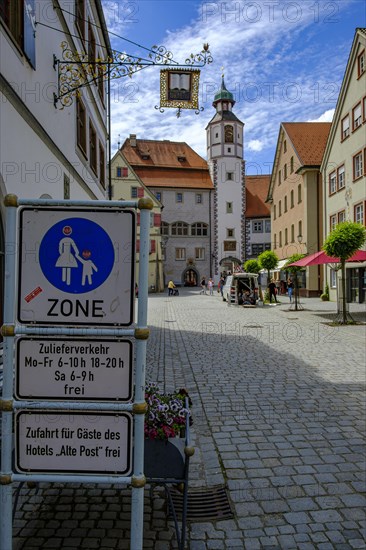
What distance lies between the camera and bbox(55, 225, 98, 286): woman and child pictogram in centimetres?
244

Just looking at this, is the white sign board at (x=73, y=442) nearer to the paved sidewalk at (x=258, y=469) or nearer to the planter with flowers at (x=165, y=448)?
the planter with flowers at (x=165, y=448)

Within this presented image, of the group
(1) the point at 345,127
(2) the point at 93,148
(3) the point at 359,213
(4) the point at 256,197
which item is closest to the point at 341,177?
(1) the point at 345,127

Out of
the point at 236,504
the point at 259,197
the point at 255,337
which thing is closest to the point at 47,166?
the point at 236,504

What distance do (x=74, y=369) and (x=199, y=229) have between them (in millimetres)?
59744

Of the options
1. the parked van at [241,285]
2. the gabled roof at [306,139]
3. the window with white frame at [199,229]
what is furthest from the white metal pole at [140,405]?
the window with white frame at [199,229]

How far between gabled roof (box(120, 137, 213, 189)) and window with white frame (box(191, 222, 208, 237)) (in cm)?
477

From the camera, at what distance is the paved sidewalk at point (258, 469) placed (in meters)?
3.28

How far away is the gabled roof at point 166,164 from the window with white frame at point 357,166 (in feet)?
119

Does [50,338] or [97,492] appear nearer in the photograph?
[50,338]

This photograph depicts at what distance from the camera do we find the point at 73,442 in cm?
248

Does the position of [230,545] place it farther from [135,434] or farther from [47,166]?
[47,166]

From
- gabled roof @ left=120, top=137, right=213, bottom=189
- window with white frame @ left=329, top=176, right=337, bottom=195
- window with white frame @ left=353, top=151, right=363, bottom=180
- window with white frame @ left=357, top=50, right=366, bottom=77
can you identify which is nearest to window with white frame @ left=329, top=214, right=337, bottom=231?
window with white frame @ left=329, top=176, right=337, bottom=195

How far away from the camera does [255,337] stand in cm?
1368

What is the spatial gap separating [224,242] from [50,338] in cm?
6007
